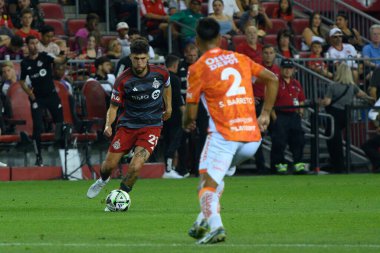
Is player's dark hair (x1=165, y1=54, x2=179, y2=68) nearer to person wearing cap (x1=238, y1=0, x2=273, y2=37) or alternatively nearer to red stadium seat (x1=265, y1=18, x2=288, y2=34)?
person wearing cap (x1=238, y1=0, x2=273, y2=37)

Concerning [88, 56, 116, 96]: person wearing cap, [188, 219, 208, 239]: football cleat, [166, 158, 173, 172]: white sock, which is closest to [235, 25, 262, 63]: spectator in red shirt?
[88, 56, 116, 96]: person wearing cap

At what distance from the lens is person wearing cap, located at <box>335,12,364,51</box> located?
91.7ft

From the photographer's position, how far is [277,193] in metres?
18.1

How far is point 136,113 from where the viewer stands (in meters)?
15.5

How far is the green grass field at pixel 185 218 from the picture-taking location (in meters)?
10.5

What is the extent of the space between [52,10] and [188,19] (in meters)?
3.04

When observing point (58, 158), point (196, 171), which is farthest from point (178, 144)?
point (58, 158)

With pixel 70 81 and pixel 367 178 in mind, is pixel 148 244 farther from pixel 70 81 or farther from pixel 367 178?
pixel 70 81

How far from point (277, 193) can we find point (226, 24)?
8.91 m

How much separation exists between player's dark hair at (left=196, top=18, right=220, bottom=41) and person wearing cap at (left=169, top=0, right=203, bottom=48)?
15.2m

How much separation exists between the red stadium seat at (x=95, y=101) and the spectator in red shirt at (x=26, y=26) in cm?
180

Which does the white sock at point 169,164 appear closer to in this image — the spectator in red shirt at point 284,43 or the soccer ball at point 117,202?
the spectator in red shirt at point 284,43

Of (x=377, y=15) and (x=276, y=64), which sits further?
(x=377, y=15)

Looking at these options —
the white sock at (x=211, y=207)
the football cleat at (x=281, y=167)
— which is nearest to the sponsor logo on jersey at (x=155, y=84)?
the white sock at (x=211, y=207)
